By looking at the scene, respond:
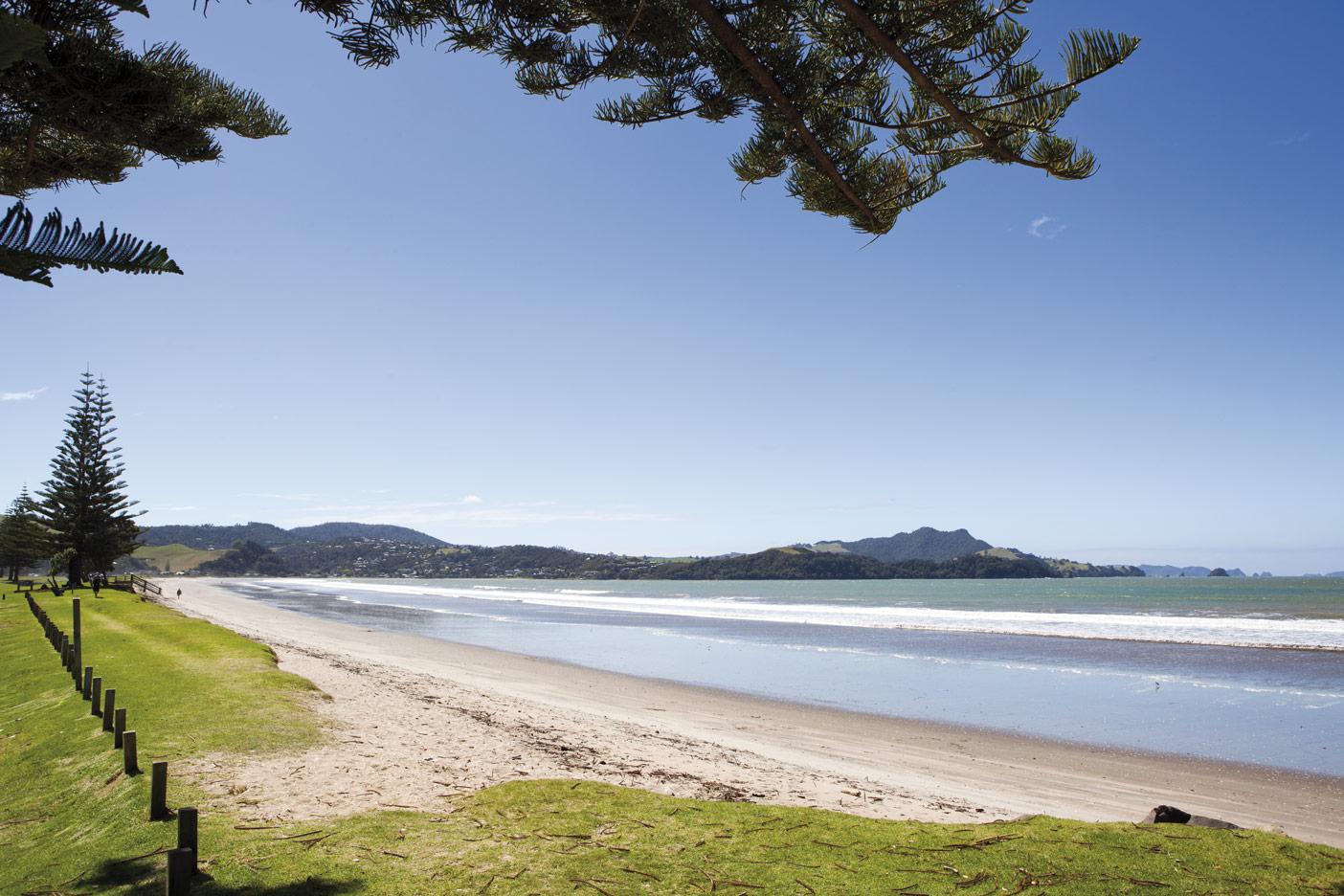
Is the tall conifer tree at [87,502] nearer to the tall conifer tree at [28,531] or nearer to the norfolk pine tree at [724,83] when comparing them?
the tall conifer tree at [28,531]

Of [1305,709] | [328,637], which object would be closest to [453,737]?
[1305,709]

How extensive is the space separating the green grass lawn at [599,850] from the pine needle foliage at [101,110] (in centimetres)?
396

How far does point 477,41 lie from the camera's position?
3.34 metres

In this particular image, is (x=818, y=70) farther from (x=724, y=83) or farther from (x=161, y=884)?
(x=161, y=884)

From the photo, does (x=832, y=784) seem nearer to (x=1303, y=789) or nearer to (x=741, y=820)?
(x=741, y=820)

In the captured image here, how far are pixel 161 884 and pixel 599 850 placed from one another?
8.86ft

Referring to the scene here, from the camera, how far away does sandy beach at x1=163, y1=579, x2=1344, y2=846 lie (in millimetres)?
7176

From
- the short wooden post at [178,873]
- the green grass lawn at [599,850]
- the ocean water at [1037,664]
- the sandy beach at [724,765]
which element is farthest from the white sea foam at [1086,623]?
the short wooden post at [178,873]

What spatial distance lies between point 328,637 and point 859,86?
2804 centimetres

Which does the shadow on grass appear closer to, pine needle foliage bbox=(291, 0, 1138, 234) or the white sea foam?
pine needle foliage bbox=(291, 0, 1138, 234)

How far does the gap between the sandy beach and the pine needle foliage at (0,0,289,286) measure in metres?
4.66

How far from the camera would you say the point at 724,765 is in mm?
9172

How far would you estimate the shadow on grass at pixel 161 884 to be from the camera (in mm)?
4457

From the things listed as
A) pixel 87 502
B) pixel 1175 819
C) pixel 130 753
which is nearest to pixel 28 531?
pixel 87 502
